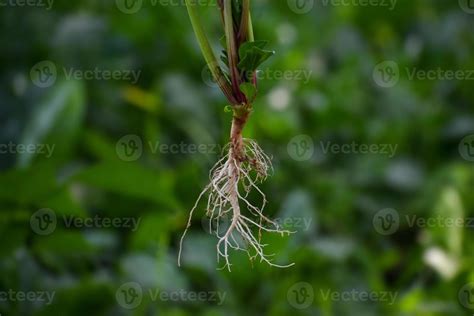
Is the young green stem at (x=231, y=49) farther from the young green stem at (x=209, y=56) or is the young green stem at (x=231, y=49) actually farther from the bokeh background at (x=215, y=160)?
the bokeh background at (x=215, y=160)

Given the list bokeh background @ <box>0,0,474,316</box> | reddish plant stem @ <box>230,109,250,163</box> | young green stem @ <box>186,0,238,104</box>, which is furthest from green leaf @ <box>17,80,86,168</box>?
young green stem @ <box>186,0,238,104</box>

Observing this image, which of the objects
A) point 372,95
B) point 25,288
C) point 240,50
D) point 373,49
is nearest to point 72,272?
point 25,288

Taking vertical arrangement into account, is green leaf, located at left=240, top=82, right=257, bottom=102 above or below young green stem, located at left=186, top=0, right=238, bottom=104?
below

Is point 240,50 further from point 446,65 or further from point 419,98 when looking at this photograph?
point 446,65

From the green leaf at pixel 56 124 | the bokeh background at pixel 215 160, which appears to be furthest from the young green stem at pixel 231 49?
the green leaf at pixel 56 124

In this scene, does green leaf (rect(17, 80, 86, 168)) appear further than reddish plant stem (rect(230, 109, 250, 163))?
Yes

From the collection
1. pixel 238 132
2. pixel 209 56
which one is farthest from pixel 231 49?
pixel 238 132

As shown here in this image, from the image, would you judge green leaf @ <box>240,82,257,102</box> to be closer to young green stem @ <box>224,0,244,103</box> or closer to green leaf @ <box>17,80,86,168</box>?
young green stem @ <box>224,0,244,103</box>

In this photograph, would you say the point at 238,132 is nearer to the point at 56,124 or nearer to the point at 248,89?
the point at 248,89
